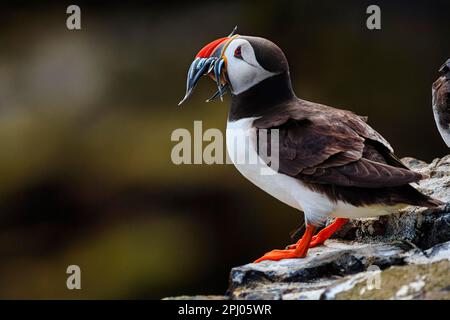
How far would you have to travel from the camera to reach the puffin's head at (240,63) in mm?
4242

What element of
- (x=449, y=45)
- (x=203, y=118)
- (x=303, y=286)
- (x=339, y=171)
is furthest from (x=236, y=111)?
(x=449, y=45)

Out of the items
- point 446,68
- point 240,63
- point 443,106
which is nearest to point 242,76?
point 240,63

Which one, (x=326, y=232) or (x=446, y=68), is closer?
(x=326, y=232)

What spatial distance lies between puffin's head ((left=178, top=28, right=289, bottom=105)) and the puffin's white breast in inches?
8.2

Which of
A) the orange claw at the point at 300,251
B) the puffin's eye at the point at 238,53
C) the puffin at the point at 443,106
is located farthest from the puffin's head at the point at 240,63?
the puffin at the point at 443,106

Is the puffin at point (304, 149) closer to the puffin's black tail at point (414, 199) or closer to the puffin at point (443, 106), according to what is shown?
the puffin's black tail at point (414, 199)

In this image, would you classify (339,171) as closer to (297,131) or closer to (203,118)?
(297,131)

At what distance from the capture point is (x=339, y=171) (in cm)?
392

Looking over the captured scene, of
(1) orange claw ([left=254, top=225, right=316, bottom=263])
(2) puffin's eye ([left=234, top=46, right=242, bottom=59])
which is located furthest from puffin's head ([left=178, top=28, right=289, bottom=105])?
(1) orange claw ([left=254, top=225, right=316, bottom=263])

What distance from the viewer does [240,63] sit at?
14.0ft

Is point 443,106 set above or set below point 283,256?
above

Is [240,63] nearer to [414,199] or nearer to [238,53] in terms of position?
[238,53]

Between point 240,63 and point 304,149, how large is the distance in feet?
1.85

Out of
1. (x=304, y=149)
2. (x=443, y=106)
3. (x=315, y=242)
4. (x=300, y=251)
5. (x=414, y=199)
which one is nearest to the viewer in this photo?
(x=414, y=199)
